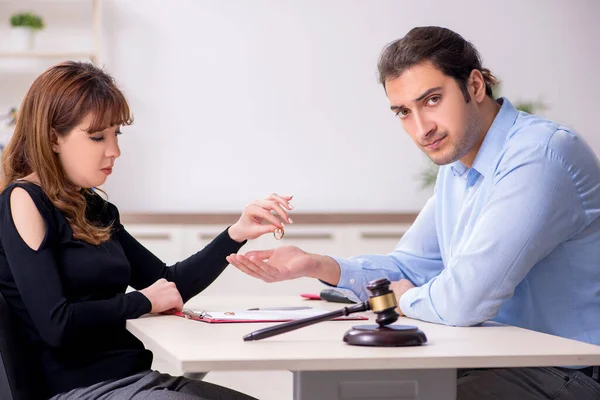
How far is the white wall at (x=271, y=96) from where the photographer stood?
16.0 ft

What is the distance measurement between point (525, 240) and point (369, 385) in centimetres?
55

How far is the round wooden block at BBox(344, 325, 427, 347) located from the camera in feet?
4.03

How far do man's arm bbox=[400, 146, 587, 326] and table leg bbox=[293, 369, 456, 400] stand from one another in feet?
1.16

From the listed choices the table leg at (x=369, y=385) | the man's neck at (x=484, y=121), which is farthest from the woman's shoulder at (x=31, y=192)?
the man's neck at (x=484, y=121)

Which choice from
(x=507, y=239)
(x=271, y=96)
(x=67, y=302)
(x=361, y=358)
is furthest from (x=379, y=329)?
(x=271, y=96)

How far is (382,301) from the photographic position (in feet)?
4.09

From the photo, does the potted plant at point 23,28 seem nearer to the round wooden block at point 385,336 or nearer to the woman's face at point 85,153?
the woman's face at point 85,153

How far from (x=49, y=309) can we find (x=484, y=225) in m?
0.83

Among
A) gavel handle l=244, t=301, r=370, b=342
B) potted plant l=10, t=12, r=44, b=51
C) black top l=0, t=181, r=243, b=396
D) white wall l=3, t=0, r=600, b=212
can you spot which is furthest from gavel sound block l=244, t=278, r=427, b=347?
potted plant l=10, t=12, r=44, b=51

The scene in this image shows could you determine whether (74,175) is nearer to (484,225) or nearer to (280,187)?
(484,225)

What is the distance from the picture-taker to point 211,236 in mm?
4355

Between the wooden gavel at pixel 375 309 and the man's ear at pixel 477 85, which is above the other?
the man's ear at pixel 477 85

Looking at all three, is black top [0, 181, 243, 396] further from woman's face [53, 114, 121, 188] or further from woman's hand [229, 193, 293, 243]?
woman's hand [229, 193, 293, 243]

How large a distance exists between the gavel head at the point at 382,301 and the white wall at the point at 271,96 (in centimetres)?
370
